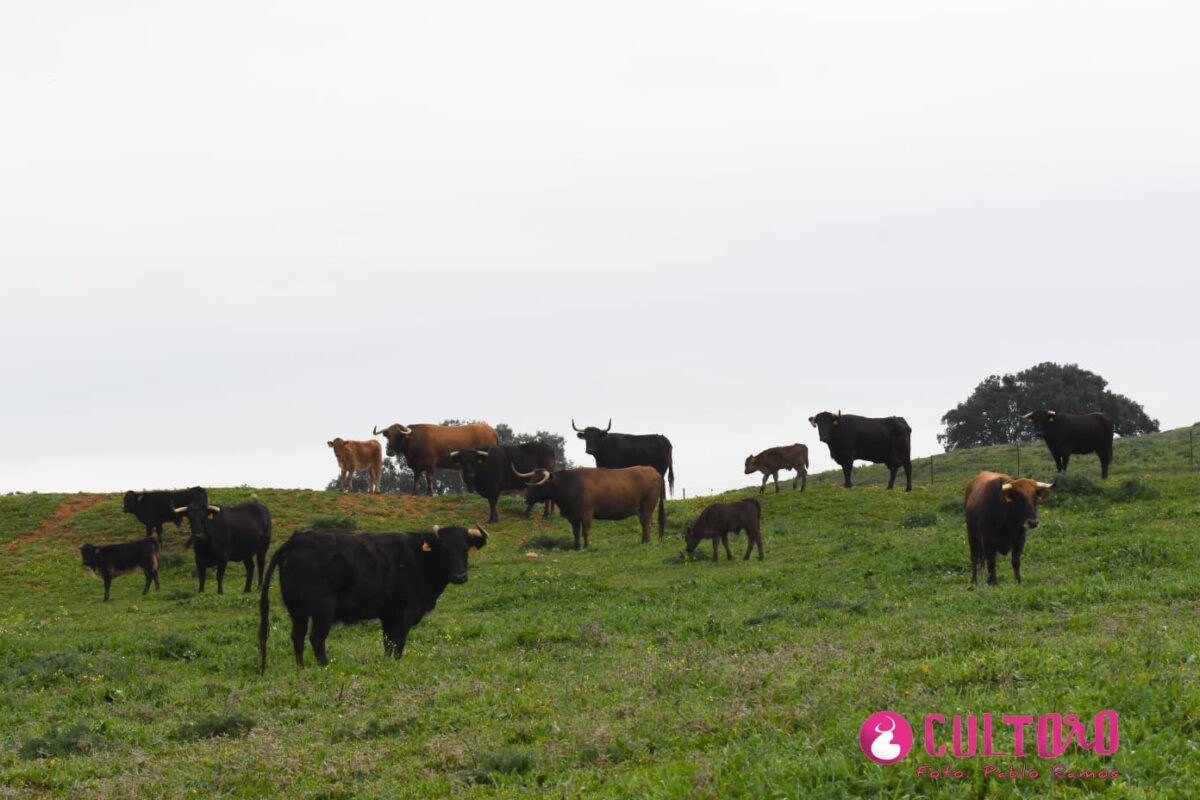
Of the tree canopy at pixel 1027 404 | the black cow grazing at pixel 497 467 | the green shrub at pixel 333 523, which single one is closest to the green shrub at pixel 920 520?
the black cow grazing at pixel 497 467

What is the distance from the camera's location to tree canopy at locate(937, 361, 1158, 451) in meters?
77.4

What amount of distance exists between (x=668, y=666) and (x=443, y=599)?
1092 cm

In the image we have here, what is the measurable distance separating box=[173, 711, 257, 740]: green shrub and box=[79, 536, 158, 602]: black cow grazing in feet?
53.4

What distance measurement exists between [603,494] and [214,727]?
20382 mm

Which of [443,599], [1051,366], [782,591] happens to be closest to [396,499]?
[443,599]

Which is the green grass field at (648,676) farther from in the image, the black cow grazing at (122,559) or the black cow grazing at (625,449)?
the black cow grazing at (625,449)

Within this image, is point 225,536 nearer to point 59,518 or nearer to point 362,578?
point 362,578

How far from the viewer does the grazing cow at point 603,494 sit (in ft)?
104

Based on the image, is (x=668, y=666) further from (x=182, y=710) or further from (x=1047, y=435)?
(x=1047, y=435)

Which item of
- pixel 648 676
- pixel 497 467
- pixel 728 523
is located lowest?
pixel 648 676

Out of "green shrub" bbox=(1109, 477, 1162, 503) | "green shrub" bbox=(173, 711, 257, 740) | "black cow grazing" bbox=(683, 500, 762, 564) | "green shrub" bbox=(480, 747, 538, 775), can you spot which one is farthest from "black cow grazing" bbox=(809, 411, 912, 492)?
"green shrub" bbox=(480, 747, 538, 775)

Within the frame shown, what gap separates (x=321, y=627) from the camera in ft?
53.7

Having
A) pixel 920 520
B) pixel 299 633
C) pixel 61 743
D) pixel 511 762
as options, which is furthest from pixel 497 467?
pixel 511 762

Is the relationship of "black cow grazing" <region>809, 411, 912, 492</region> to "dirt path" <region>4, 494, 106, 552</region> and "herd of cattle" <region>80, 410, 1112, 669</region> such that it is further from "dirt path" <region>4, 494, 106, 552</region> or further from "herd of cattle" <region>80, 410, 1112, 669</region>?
"dirt path" <region>4, 494, 106, 552</region>
